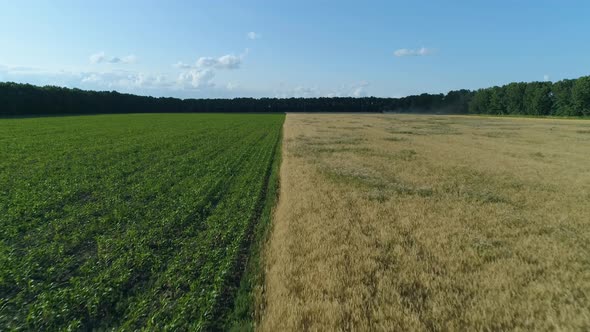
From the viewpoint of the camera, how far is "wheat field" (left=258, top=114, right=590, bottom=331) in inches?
204

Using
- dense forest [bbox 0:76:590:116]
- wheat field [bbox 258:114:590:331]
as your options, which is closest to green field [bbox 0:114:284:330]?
wheat field [bbox 258:114:590:331]

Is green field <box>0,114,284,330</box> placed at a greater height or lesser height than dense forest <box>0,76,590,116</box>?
lesser

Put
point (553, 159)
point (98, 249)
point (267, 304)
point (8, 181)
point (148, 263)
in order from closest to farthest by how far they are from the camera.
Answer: point (267, 304) → point (148, 263) → point (98, 249) → point (8, 181) → point (553, 159)

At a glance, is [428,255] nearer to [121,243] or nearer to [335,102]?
[121,243]

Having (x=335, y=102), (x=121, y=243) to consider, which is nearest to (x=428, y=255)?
Result: (x=121, y=243)

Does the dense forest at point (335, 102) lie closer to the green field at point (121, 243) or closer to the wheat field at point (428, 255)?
the green field at point (121, 243)

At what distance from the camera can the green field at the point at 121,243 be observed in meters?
5.40

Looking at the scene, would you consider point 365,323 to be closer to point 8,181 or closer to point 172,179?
point 172,179

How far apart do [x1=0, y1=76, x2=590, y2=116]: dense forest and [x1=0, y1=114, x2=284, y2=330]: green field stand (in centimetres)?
7755

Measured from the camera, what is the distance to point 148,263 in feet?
22.9

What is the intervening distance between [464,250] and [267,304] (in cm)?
482

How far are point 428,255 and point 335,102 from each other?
484ft

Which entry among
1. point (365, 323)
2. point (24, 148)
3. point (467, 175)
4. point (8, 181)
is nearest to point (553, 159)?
point (467, 175)

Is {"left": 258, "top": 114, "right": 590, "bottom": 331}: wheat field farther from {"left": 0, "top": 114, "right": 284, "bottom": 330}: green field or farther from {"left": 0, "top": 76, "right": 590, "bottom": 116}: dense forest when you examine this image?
{"left": 0, "top": 76, "right": 590, "bottom": 116}: dense forest
